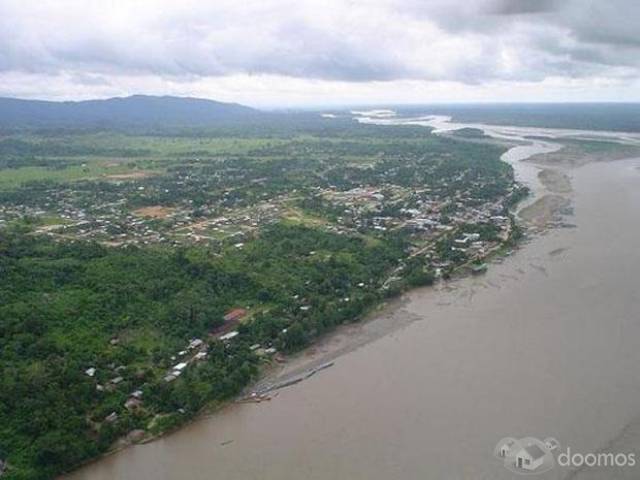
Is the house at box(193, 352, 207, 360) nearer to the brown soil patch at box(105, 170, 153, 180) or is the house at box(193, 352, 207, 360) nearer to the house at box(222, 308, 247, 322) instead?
the house at box(222, 308, 247, 322)

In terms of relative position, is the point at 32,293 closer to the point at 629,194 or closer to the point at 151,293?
the point at 151,293

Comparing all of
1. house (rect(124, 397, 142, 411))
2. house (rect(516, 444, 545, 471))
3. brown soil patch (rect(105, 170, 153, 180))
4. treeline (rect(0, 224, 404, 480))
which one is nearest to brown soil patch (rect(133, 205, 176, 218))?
treeline (rect(0, 224, 404, 480))

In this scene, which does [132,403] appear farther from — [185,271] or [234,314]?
[185,271]

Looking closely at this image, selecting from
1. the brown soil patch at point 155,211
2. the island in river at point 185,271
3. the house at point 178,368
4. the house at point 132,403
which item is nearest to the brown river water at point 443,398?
the island in river at point 185,271

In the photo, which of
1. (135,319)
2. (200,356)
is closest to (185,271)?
(135,319)

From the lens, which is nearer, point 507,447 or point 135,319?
point 507,447

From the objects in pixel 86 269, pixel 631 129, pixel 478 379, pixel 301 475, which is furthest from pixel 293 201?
pixel 631 129
